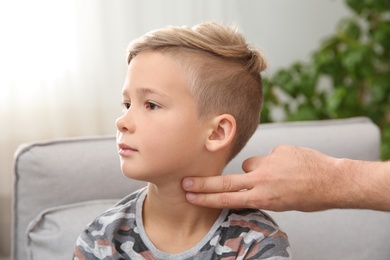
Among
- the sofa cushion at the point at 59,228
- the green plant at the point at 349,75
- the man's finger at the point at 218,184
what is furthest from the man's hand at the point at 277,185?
the green plant at the point at 349,75

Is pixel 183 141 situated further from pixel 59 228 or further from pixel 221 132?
pixel 59 228

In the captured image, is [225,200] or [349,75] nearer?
[225,200]

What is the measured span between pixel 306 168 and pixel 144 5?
1717mm

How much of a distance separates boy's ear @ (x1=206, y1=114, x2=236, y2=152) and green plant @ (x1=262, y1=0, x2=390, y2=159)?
1.38m

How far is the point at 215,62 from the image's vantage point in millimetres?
1349

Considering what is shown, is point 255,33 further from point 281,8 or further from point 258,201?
point 258,201

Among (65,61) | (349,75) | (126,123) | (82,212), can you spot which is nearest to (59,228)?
(82,212)

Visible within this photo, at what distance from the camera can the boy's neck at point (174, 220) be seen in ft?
4.53

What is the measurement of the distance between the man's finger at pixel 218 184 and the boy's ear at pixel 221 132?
0.06m

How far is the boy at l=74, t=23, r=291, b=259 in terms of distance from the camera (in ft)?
4.26

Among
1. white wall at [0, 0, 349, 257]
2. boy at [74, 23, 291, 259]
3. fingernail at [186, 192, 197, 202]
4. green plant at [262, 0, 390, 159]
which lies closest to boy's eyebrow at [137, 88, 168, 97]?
boy at [74, 23, 291, 259]

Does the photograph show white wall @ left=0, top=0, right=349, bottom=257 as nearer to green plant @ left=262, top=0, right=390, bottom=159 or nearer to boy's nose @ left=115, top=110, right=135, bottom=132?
green plant @ left=262, top=0, right=390, bottom=159

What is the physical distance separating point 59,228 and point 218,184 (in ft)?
1.59

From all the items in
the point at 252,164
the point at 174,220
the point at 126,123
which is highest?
the point at 126,123
